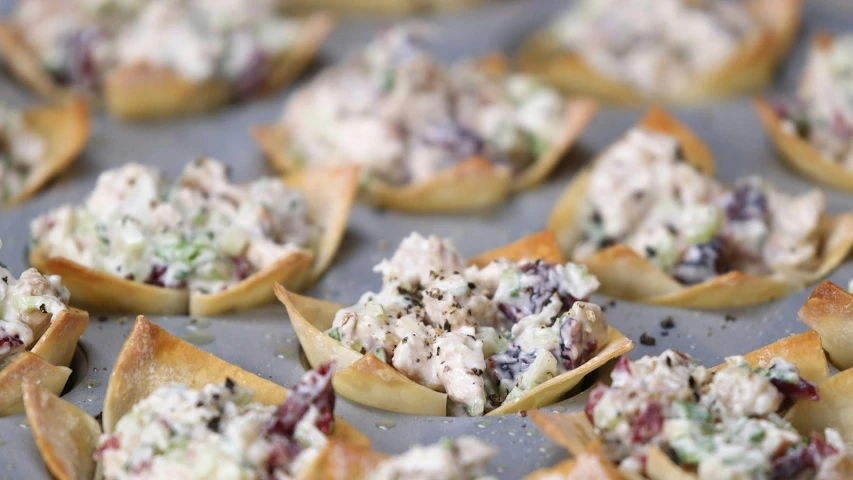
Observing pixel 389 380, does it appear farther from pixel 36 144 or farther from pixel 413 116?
pixel 36 144

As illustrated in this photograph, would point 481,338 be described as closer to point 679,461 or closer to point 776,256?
point 679,461

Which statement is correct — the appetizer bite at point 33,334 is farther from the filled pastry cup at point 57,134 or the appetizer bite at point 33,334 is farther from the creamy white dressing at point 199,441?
the filled pastry cup at point 57,134

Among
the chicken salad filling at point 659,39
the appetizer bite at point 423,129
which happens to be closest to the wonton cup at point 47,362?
the appetizer bite at point 423,129

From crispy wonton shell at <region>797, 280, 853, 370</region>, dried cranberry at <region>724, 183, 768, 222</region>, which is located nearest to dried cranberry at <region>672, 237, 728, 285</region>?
dried cranberry at <region>724, 183, 768, 222</region>

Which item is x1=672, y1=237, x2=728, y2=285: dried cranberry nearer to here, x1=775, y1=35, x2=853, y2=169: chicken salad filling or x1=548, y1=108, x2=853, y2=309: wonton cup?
x1=548, y1=108, x2=853, y2=309: wonton cup

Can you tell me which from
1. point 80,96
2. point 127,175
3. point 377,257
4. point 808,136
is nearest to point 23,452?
point 127,175

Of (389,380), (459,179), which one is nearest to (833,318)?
(389,380)
